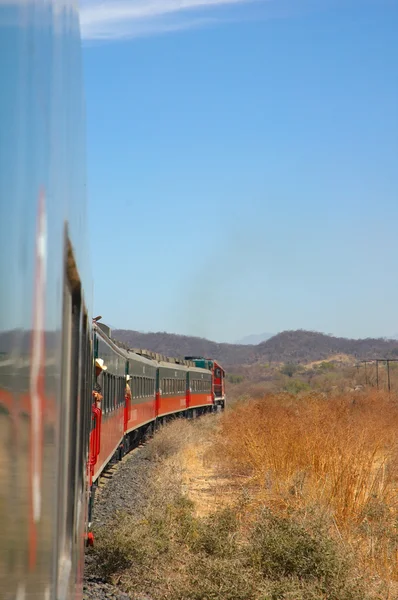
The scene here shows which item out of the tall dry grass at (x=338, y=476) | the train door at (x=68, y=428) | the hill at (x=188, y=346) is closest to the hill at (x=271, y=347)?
the hill at (x=188, y=346)

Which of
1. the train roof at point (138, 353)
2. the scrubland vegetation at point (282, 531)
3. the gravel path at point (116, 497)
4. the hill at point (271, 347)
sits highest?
the hill at point (271, 347)

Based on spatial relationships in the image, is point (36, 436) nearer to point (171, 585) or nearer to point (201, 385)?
point (171, 585)

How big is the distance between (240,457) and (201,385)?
26.0m

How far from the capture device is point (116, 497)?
15.0m

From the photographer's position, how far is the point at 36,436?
4.58 ft

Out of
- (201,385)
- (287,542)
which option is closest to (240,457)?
(287,542)

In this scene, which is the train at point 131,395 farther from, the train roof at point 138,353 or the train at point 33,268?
the train at point 33,268

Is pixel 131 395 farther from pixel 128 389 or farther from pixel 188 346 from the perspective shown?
pixel 188 346

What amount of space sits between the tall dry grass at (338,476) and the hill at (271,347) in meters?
138

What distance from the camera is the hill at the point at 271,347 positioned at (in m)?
160

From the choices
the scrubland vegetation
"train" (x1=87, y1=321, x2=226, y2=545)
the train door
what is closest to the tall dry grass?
the scrubland vegetation

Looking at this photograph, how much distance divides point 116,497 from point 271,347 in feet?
518

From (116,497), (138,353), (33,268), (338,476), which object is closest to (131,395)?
(116,497)

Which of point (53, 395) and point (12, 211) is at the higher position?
point (12, 211)
